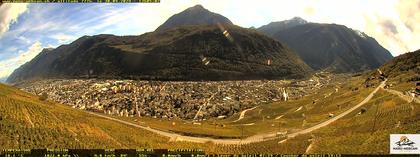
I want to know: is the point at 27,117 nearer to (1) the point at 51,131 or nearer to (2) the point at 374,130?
(1) the point at 51,131

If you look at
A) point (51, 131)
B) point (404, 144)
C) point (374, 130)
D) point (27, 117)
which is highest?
point (27, 117)

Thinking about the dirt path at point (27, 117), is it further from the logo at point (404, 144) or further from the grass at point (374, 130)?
the logo at point (404, 144)

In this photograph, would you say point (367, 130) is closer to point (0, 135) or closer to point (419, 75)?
point (0, 135)

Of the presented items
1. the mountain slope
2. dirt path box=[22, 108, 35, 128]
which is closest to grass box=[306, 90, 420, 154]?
the mountain slope

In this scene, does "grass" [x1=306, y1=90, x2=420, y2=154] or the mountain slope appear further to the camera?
"grass" [x1=306, y1=90, x2=420, y2=154]

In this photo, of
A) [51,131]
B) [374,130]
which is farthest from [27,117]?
[374,130]

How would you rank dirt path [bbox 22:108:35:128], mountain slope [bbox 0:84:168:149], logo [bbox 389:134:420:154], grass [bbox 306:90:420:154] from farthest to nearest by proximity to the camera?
dirt path [bbox 22:108:35:128], grass [bbox 306:90:420:154], mountain slope [bbox 0:84:168:149], logo [bbox 389:134:420:154]

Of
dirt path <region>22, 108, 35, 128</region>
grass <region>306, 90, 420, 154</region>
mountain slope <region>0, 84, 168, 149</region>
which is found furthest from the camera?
dirt path <region>22, 108, 35, 128</region>

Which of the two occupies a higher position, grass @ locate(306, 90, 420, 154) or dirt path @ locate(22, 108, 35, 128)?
dirt path @ locate(22, 108, 35, 128)

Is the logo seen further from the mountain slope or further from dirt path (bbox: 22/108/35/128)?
dirt path (bbox: 22/108/35/128)
